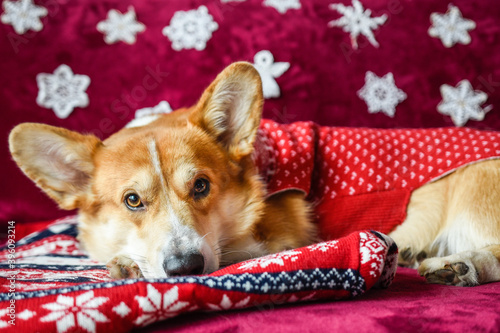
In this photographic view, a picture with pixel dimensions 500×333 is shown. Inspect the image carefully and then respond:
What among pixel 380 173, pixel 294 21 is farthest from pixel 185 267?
pixel 294 21

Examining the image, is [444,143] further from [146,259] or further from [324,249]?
[146,259]

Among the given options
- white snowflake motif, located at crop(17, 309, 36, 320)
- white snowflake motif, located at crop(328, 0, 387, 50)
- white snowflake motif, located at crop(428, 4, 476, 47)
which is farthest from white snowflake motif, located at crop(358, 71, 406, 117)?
white snowflake motif, located at crop(17, 309, 36, 320)

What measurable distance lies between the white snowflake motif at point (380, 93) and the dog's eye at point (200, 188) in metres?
1.10

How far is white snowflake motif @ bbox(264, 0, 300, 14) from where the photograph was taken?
7.61ft

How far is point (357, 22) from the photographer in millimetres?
2307

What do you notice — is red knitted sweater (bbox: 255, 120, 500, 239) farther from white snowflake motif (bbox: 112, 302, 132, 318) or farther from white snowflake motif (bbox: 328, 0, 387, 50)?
white snowflake motif (bbox: 112, 302, 132, 318)

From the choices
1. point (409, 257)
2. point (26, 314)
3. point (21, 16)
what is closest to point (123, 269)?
point (26, 314)

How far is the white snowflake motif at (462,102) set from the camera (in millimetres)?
2295

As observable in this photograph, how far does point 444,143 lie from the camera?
6.05 feet

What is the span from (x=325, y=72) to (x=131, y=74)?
96 cm

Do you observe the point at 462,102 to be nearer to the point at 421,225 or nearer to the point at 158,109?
the point at 421,225

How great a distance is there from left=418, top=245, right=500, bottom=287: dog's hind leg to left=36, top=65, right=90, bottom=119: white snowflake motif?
5.66 feet

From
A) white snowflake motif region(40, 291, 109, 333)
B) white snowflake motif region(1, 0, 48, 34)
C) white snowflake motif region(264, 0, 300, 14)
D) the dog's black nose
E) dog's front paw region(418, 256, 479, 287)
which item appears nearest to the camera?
white snowflake motif region(40, 291, 109, 333)

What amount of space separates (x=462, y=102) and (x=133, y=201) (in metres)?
1.70
